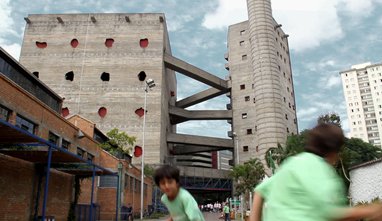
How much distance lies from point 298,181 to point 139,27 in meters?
55.2

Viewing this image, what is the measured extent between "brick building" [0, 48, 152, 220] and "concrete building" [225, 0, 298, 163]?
91.3 ft

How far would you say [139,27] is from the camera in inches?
2168

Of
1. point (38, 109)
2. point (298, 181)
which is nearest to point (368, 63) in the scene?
point (38, 109)

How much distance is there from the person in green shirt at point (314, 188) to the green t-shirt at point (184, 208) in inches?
37.8

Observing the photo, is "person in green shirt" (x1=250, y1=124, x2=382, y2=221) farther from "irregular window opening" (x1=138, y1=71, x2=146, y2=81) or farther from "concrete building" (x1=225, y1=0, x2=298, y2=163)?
"irregular window opening" (x1=138, y1=71, x2=146, y2=81)

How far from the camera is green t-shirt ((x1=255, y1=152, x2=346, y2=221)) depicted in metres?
2.06

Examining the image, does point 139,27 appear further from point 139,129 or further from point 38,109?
point 38,109

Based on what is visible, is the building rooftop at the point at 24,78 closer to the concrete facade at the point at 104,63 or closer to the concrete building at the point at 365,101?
the concrete facade at the point at 104,63

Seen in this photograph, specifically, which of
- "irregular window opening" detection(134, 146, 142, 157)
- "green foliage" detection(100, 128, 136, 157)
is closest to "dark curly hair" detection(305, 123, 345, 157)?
"green foliage" detection(100, 128, 136, 157)

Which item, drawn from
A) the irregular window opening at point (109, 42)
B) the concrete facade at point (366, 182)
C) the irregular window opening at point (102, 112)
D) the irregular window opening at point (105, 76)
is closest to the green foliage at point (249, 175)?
the concrete facade at point (366, 182)

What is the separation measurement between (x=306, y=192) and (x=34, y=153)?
552 inches

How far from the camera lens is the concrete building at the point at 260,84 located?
48125 mm

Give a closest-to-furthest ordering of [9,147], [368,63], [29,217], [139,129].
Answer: [9,147]
[29,217]
[139,129]
[368,63]

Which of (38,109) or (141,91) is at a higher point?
(141,91)
